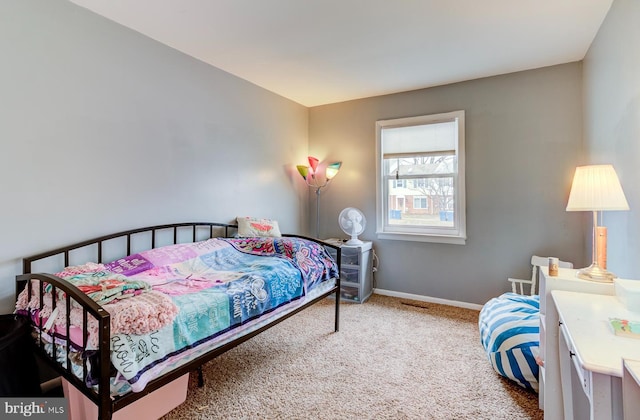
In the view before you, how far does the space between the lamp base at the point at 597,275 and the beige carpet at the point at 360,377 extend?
0.78 meters

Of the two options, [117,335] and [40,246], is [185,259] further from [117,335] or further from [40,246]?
[117,335]

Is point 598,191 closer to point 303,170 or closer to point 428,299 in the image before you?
point 428,299

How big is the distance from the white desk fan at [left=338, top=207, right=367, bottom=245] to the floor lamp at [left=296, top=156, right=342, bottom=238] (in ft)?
1.90

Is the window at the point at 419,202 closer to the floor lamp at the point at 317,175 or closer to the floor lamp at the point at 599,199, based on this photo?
the floor lamp at the point at 317,175

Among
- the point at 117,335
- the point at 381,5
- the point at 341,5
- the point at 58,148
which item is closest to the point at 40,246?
the point at 58,148

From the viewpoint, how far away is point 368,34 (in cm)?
227

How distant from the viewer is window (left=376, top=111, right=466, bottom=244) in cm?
326

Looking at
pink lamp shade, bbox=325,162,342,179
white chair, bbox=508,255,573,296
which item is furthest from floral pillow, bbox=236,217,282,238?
white chair, bbox=508,255,573,296

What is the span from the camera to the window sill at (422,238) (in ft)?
10.6

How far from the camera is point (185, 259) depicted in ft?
7.41

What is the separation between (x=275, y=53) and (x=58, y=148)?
165cm

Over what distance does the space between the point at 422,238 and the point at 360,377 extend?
71.4 inches

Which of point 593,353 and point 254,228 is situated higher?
point 254,228
